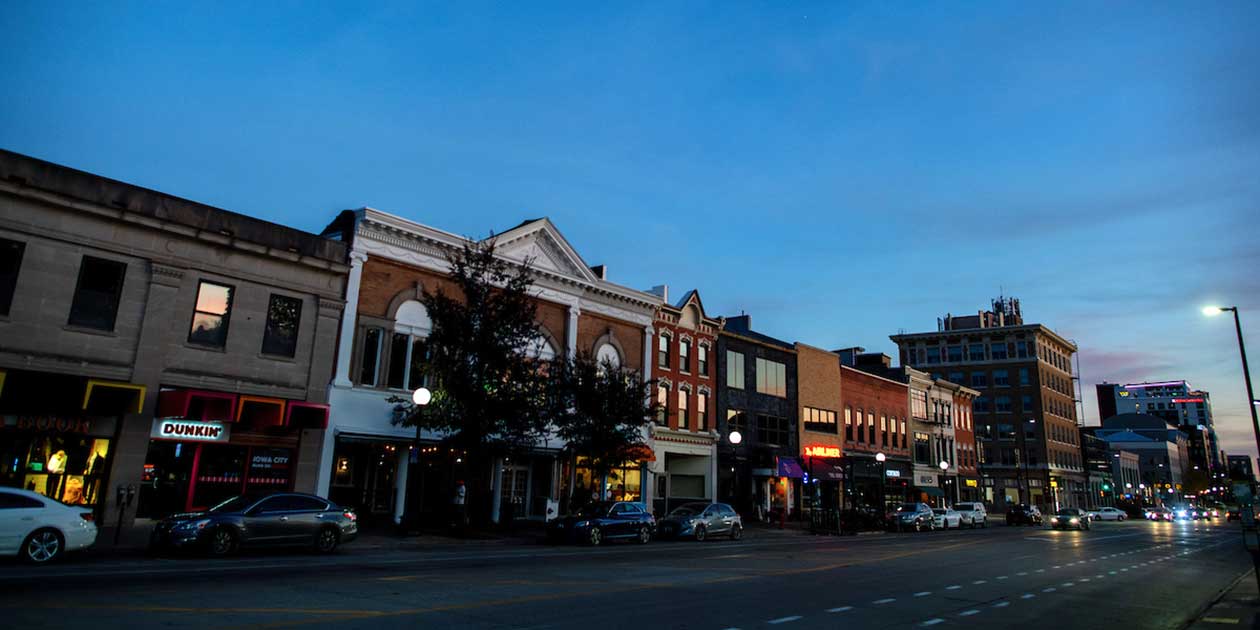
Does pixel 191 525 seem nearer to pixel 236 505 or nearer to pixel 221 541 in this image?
pixel 221 541

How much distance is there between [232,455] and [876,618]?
2196cm

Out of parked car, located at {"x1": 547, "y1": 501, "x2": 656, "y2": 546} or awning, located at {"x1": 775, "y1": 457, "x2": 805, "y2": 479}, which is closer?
parked car, located at {"x1": 547, "y1": 501, "x2": 656, "y2": 546}

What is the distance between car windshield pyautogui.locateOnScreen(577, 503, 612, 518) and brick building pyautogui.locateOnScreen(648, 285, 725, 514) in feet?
44.1

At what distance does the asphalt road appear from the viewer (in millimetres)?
10297

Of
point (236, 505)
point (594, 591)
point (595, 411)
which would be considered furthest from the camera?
point (595, 411)

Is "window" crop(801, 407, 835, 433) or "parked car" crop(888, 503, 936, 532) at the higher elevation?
"window" crop(801, 407, 835, 433)

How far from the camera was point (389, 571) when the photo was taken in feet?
51.6

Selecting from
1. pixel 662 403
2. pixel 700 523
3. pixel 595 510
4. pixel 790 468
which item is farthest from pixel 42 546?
pixel 790 468

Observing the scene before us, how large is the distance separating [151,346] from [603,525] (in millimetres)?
15286

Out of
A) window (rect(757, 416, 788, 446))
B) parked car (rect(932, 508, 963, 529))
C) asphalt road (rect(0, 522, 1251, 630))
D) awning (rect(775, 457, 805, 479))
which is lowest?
asphalt road (rect(0, 522, 1251, 630))

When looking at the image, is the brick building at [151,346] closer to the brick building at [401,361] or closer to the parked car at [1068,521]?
the brick building at [401,361]

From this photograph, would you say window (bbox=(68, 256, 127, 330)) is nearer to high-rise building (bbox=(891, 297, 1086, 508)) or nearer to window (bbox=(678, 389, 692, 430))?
window (bbox=(678, 389, 692, 430))

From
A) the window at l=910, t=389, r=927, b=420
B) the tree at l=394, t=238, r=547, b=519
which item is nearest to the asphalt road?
the tree at l=394, t=238, r=547, b=519

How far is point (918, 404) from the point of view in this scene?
6688cm
